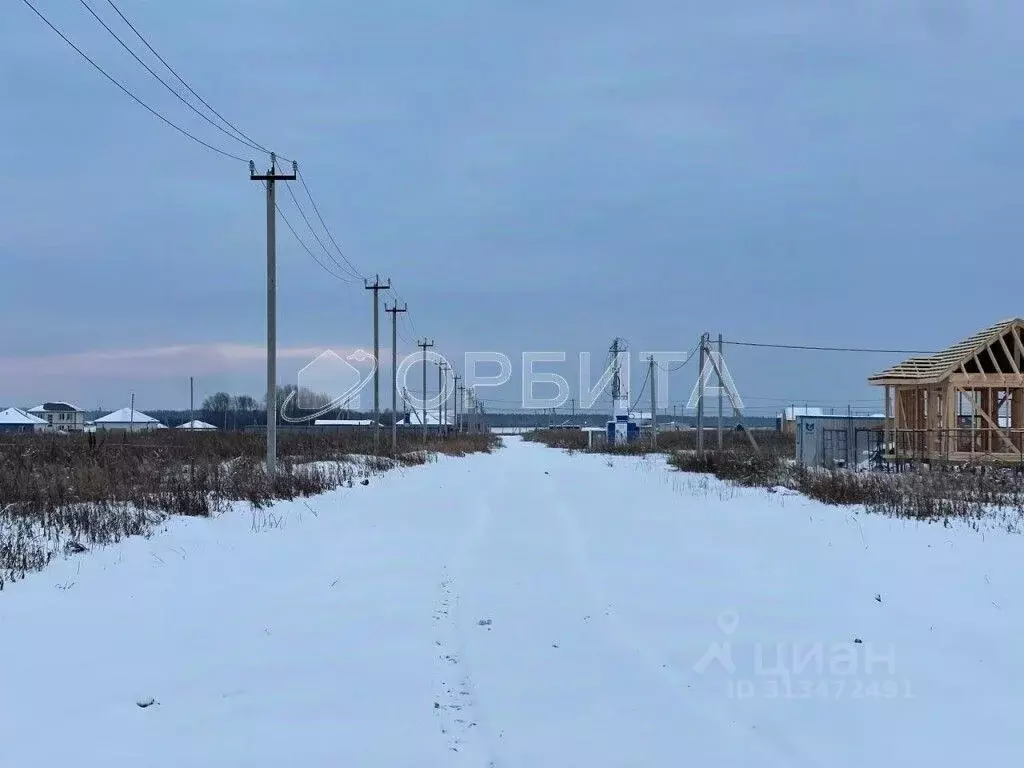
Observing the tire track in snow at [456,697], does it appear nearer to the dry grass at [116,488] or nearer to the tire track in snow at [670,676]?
the tire track in snow at [670,676]

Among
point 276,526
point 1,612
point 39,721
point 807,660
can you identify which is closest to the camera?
point 39,721

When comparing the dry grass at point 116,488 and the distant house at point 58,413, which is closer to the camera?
the dry grass at point 116,488

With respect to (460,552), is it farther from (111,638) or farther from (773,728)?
(773,728)

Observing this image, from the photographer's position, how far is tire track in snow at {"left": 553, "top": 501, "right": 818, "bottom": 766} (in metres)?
4.20

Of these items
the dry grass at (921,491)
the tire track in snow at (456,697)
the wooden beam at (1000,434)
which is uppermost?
the wooden beam at (1000,434)

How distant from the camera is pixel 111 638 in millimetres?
5820

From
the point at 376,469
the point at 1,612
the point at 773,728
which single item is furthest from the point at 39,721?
the point at 376,469

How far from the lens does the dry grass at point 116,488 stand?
9.14 meters

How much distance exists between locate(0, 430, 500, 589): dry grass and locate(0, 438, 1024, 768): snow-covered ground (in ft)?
2.07

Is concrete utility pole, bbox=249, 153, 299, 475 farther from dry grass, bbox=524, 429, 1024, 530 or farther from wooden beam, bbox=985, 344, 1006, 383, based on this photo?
wooden beam, bbox=985, 344, 1006, 383

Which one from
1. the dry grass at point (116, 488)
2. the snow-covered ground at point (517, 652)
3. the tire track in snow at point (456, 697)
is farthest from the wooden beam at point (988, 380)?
the tire track in snow at point (456, 697)

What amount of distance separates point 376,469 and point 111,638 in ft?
59.6

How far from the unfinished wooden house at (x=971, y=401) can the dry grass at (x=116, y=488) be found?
16.0m

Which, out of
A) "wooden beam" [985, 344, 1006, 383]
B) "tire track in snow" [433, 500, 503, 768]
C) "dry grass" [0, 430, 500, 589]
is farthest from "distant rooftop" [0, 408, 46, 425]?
"tire track in snow" [433, 500, 503, 768]
